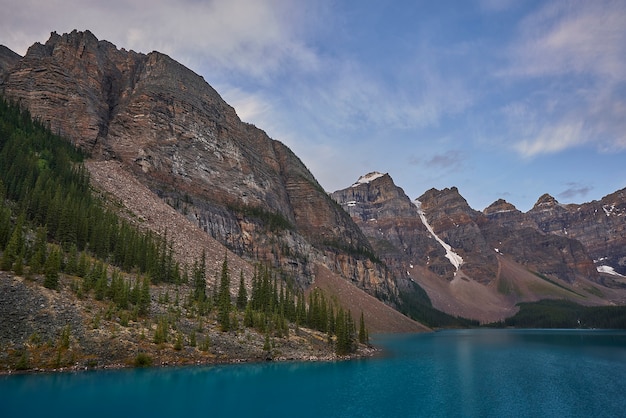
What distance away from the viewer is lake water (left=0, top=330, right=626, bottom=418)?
33.8 m

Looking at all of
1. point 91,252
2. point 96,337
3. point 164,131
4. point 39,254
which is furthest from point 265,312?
point 164,131

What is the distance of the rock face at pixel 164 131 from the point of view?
13525 cm

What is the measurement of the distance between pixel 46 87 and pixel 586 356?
16546 cm

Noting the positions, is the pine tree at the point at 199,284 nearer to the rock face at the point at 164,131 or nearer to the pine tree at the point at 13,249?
the pine tree at the point at 13,249

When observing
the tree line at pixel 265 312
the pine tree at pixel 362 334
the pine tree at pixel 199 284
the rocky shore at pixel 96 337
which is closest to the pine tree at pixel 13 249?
the rocky shore at pixel 96 337

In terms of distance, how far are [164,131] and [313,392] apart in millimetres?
126203

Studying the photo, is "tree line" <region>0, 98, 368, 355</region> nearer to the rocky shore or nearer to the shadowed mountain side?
the rocky shore

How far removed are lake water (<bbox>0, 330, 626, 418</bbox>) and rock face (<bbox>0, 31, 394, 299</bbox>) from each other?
3452 inches

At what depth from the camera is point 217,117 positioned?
17650 cm

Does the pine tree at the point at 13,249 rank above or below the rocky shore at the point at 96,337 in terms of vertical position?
above

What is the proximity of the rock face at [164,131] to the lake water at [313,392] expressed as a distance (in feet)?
288

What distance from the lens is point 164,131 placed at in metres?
149

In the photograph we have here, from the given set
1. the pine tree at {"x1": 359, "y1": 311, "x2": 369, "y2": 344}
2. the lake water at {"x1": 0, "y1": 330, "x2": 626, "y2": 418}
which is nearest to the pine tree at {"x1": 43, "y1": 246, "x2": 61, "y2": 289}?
the lake water at {"x1": 0, "y1": 330, "x2": 626, "y2": 418}

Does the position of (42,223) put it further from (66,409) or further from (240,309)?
(66,409)
